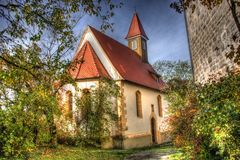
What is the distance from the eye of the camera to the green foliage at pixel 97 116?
18.4 m

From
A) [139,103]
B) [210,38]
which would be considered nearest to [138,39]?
[139,103]

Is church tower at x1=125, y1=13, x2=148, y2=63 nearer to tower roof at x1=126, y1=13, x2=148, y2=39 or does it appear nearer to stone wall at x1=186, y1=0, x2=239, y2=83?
tower roof at x1=126, y1=13, x2=148, y2=39

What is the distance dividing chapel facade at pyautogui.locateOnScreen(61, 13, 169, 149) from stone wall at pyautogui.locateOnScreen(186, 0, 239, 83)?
1034 cm

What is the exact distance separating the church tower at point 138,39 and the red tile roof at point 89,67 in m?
10.9

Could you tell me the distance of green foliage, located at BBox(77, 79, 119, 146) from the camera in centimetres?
1837

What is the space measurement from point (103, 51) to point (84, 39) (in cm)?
271

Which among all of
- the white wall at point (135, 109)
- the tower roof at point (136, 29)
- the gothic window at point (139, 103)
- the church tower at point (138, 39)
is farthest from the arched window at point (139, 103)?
the tower roof at point (136, 29)

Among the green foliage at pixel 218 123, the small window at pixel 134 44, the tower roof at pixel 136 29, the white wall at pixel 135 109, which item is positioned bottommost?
the green foliage at pixel 218 123

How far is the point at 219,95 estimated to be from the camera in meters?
6.51

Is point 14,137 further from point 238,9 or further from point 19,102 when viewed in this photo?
point 238,9

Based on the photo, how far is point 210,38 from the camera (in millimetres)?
9609

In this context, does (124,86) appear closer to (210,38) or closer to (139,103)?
(139,103)

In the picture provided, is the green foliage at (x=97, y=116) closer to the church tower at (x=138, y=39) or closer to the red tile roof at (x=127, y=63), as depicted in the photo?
the red tile roof at (x=127, y=63)

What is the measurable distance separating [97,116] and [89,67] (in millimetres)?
5692
